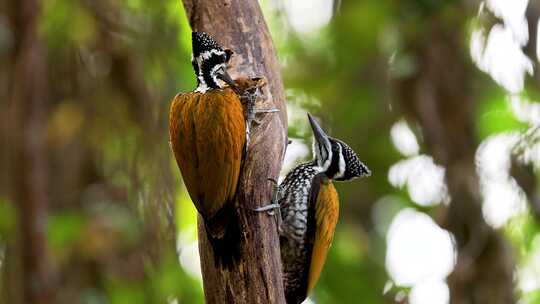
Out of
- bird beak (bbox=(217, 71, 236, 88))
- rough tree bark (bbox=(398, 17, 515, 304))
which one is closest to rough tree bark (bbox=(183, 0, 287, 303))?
bird beak (bbox=(217, 71, 236, 88))

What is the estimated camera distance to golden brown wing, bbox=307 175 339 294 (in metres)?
4.29

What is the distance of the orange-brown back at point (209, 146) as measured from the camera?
345 centimetres

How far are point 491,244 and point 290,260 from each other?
1.45 m

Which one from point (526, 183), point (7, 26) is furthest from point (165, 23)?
point (526, 183)

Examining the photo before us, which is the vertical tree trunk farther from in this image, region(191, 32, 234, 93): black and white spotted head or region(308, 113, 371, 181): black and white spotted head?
region(191, 32, 234, 93): black and white spotted head

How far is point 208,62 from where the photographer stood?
367cm

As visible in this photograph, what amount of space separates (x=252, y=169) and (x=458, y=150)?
2283 mm

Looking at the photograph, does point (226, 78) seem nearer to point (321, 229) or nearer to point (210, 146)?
point (210, 146)

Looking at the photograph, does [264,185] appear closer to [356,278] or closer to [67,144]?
[356,278]

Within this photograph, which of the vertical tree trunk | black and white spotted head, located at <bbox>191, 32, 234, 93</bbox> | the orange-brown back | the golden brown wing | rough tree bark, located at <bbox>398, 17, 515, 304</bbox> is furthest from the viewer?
rough tree bark, located at <bbox>398, 17, 515, 304</bbox>

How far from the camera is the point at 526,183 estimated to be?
534 cm

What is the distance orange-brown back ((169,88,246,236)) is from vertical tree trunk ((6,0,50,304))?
1816mm

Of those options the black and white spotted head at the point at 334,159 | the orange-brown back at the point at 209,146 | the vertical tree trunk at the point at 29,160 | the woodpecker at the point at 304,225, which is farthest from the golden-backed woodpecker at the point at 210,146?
the vertical tree trunk at the point at 29,160

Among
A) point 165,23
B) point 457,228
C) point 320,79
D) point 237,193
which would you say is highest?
point 165,23
